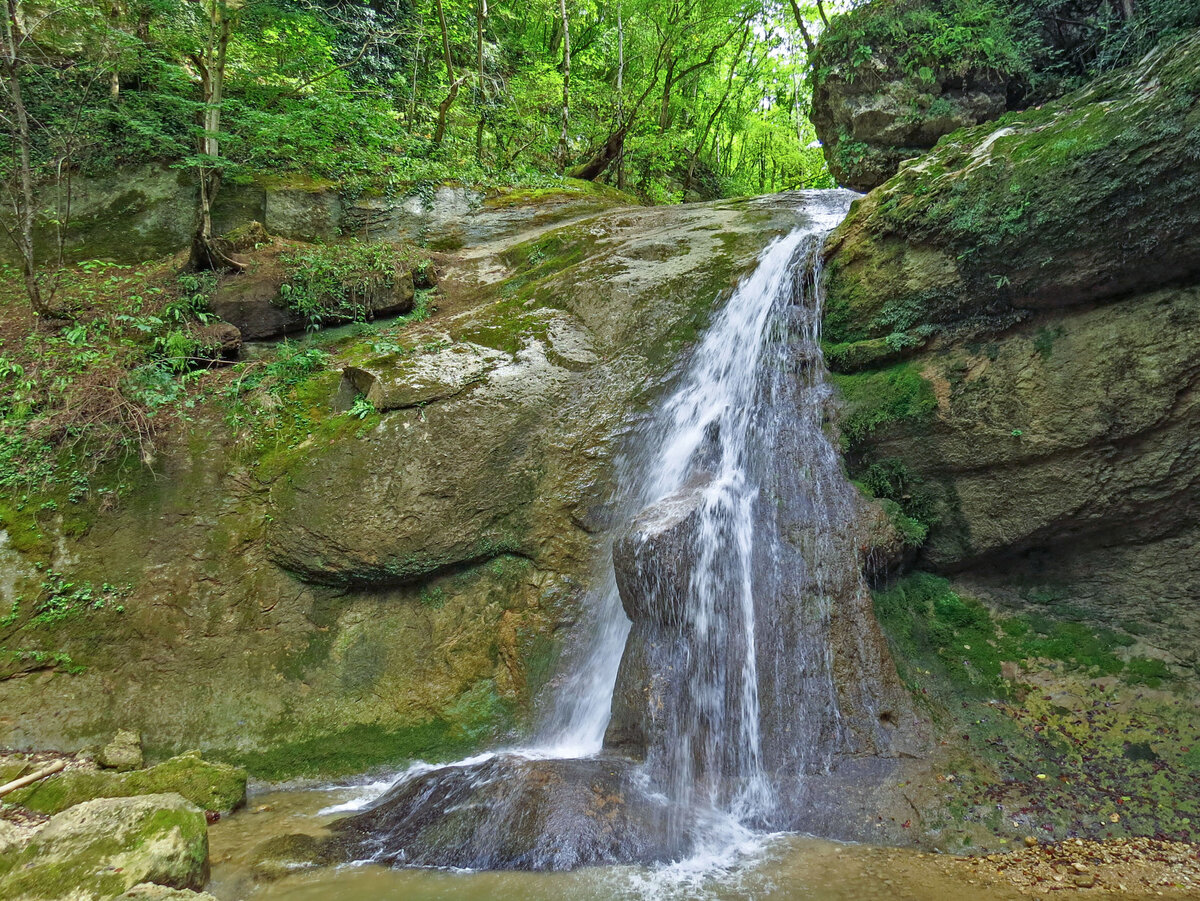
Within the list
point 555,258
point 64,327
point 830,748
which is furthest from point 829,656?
point 64,327

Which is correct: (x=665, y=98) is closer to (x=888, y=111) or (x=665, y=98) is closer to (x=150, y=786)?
(x=888, y=111)

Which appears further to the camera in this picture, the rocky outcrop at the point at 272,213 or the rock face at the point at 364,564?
the rocky outcrop at the point at 272,213

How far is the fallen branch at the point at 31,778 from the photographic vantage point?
440 cm

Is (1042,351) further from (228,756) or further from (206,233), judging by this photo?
(206,233)

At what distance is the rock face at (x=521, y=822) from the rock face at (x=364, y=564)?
1.36 meters

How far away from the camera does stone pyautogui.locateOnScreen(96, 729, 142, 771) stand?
509cm

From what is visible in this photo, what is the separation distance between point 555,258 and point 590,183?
19.8 ft

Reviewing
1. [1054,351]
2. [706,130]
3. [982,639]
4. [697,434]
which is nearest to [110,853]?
[697,434]

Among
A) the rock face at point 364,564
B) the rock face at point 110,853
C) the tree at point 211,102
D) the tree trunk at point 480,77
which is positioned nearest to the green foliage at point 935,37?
the rock face at point 364,564

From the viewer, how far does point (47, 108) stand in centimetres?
937

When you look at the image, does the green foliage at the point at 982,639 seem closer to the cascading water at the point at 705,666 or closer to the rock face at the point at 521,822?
the cascading water at the point at 705,666

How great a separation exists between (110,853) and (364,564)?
300 centimetres

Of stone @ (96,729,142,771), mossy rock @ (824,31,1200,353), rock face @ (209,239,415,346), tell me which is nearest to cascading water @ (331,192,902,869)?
mossy rock @ (824,31,1200,353)

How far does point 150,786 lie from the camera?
447cm
